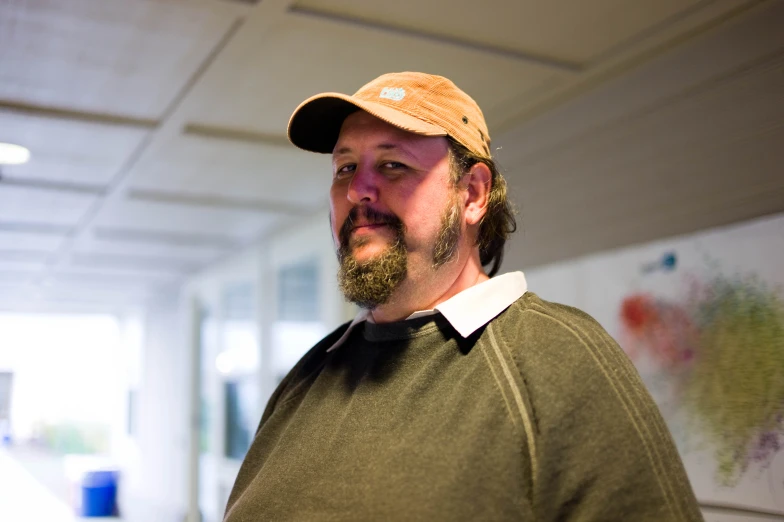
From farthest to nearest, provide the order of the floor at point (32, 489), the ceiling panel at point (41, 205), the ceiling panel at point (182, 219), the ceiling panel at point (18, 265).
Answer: the floor at point (32, 489) < the ceiling panel at point (18, 265) < the ceiling panel at point (182, 219) < the ceiling panel at point (41, 205)

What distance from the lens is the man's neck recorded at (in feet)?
3.28

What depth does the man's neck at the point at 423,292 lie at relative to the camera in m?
1.00

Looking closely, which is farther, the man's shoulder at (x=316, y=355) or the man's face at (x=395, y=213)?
the man's shoulder at (x=316, y=355)

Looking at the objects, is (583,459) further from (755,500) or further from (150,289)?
(150,289)

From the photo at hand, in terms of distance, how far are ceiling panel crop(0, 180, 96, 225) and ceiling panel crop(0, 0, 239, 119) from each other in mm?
1081

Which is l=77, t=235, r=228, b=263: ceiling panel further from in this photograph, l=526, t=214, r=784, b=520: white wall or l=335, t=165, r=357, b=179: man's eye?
l=335, t=165, r=357, b=179: man's eye

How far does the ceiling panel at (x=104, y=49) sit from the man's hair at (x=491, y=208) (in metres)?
0.84

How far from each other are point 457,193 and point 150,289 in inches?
223

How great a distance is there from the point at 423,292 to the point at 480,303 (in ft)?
0.32

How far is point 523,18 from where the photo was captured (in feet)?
5.57

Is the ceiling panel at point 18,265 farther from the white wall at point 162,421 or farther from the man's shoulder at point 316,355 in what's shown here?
the man's shoulder at point 316,355

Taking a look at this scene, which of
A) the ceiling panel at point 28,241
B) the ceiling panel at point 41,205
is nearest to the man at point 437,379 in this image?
the ceiling panel at point 41,205

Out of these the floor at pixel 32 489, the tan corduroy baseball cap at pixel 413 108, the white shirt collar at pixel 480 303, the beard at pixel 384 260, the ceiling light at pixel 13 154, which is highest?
the ceiling light at pixel 13 154

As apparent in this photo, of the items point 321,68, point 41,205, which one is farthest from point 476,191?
point 41,205
